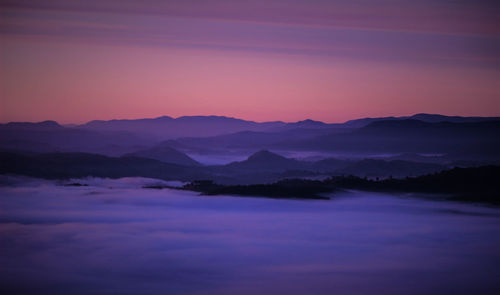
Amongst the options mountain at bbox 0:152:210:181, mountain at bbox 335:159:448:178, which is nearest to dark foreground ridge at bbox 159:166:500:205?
mountain at bbox 335:159:448:178

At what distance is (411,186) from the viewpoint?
1080 inches

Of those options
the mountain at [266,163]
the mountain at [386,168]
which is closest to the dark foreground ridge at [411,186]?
the mountain at [386,168]

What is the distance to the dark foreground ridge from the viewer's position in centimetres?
2474

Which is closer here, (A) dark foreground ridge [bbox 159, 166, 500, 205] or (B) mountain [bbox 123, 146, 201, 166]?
(A) dark foreground ridge [bbox 159, 166, 500, 205]

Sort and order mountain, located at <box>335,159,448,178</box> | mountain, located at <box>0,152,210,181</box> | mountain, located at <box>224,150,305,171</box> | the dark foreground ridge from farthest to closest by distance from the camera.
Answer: mountain, located at <box>224,150,305,171</box> < mountain, located at <box>335,159,448,178</box> < mountain, located at <box>0,152,210,181</box> < the dark foreground ridge

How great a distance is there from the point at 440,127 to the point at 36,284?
11284 centimetres

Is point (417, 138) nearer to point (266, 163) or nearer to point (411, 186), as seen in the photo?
point (266, 163)

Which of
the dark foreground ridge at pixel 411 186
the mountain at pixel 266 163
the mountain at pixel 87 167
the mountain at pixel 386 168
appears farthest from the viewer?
the mountain at pixel 266 163

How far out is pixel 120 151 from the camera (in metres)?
86.8

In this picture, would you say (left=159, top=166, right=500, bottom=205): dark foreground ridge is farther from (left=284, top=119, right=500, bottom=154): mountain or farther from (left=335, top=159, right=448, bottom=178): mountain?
(left=284, top=119, right=500, bottom=154): mountain

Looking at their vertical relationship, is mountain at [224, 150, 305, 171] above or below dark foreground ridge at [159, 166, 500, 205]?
above

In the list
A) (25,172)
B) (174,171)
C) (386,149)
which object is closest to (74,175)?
(25,172)

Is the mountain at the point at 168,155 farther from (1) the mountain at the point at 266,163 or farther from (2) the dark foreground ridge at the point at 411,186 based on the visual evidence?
(2) the dark foreground ridge at the point at 411,186

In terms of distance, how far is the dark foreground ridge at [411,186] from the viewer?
24744 mm
